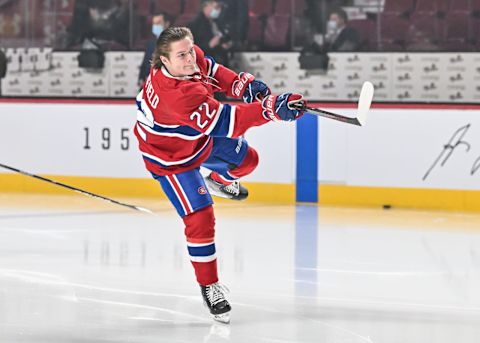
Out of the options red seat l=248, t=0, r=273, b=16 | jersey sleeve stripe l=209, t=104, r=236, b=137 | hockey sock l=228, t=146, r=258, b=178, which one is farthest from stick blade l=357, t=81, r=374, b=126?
red seat l=248, t=0, r=273, b=16

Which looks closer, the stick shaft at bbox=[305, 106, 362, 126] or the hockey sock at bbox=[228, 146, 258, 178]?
the stick shaft at bbox=[305, 106, 362, 126]

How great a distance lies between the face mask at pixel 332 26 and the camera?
10305 millimetres

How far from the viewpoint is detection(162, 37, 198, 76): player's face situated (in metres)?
4.98

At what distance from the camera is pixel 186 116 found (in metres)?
4.90

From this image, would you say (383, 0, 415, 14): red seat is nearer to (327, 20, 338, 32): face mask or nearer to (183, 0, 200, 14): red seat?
(327, 20, 338, 32): face mask

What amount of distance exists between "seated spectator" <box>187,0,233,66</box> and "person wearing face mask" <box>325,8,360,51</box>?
2.88ft

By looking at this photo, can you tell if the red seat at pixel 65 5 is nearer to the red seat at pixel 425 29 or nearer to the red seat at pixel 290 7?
the red seat at pixel 290 7

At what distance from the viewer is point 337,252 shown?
23.6 ft

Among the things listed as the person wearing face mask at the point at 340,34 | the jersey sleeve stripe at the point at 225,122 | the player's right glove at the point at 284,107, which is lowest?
the jersey sleeve stripe at the point at 225,122

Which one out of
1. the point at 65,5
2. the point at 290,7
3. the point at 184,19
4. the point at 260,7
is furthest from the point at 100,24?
the point at 290,7

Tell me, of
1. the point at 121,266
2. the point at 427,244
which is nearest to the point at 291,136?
the point at 427,244

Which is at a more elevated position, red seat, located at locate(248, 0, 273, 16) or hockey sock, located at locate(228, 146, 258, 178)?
red seat, located at locate(248, 0, 273, 16)

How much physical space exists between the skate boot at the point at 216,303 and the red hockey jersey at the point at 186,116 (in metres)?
0.53

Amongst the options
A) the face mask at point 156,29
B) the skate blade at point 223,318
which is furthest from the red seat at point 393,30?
the skate blade at point 223,318
